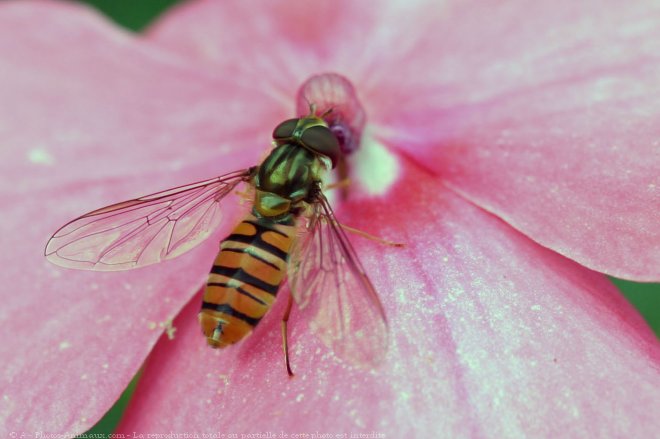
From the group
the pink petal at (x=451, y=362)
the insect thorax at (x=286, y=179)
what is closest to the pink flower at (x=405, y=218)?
the pink petal at (x=451, y=362)

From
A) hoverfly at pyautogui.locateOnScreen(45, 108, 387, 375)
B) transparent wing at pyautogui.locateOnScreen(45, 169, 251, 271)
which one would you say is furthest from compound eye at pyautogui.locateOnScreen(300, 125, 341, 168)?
transparent wing at pyautogui.locateOnScreen(45, 169, 251, 271)

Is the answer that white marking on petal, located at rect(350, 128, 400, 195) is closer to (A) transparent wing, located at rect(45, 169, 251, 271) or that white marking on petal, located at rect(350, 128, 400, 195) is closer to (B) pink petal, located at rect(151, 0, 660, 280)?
(B) pink petal, located at rect(151, 0, 660, 280)

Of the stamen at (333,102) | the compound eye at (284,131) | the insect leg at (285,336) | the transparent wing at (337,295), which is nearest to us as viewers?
the transparent wing at (337,295)

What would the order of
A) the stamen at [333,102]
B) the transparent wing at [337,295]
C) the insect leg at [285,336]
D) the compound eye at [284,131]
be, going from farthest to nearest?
the stamen at [333,102] < the compound eye at [284,131] < the insect leg at [285,336] < the transparent wing at [337,295]

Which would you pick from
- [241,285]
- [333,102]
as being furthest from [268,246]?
[333,102]

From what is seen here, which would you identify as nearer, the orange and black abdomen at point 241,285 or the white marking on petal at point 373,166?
the orange and black abdomen at point 241,285

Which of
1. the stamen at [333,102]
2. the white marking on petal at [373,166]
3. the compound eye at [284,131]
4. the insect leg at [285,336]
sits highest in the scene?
the stamen at [333,102]

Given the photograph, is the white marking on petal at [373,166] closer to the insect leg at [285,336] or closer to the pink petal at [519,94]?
the pink petal at [519,94]
